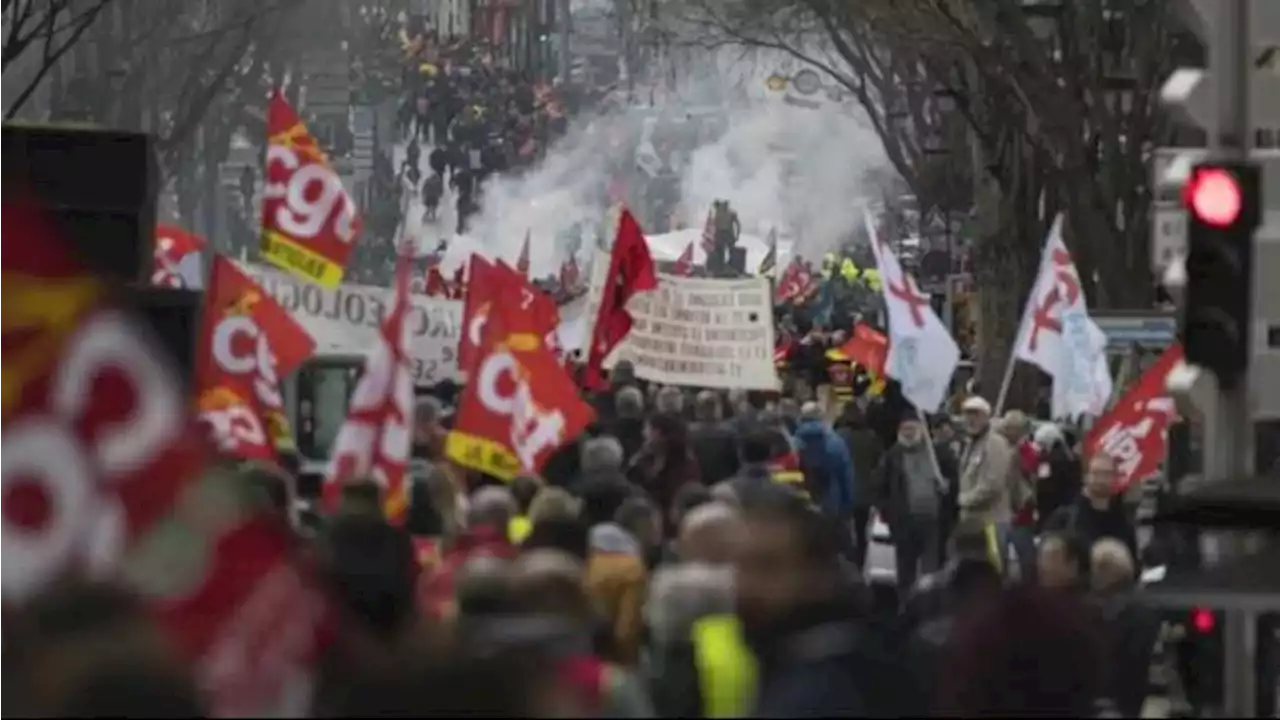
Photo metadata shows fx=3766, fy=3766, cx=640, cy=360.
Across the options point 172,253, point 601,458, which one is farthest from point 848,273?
point 601,458

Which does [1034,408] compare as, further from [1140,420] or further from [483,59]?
[483,59]

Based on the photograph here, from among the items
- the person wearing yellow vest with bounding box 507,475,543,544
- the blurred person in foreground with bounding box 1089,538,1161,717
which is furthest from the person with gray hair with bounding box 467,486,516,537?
the blurred person in foreground with bounding box 1089,538,1161,717

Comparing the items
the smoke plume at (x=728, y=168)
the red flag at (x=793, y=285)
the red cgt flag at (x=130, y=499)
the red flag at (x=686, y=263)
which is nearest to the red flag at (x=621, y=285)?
the red cgt flag at (x=130, y=499)

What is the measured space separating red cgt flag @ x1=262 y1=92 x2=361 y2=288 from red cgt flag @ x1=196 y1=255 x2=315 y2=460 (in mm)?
288

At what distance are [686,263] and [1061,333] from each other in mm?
29561

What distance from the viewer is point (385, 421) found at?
11047mm

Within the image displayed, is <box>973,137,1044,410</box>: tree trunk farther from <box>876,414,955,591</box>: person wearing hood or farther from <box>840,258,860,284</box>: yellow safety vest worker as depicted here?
<box>840,258,860,284</box>: yellow safety vest worker

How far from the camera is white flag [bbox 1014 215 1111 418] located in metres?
23.5

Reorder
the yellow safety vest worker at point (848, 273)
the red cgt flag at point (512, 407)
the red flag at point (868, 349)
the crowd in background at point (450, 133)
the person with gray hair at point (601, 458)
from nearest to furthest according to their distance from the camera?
the person with gray hair at point (601, 458)
the red cgt flag at point (512, 407)
the red flag at point (868, 349)
the yellow safety vest worker at point (848, 273)
the crowd in background at point (450, 133)

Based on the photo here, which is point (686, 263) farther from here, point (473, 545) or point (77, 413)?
point (77, 413)

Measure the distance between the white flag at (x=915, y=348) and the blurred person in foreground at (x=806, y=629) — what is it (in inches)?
557

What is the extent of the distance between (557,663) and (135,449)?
106 centimetres

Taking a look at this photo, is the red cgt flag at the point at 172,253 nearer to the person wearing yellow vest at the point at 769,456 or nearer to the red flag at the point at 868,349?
the person wearing yellow vest at the point at 769,456

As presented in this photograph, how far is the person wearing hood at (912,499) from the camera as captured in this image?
893 inches
